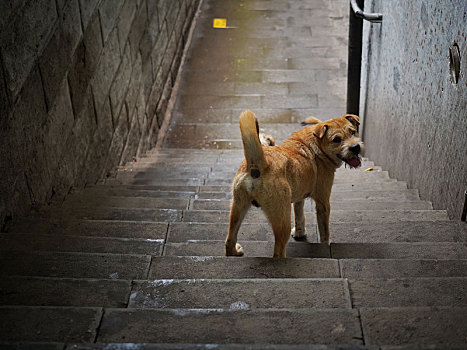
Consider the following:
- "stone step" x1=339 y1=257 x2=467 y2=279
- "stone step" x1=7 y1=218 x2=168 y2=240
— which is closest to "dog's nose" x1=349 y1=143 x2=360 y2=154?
"stone step" x1=339 y1=257 x2=467 y2=279

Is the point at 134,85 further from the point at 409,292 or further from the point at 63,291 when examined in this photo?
the point at 409,292

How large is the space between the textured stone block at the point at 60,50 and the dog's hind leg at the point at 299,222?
6.80 ft

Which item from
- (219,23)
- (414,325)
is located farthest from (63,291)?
(219,23)

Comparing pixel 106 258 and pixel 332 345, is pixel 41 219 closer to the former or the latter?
pixel 106 258

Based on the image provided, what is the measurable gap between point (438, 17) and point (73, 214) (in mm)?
3422

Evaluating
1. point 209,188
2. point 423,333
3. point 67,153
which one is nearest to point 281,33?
point 209,188

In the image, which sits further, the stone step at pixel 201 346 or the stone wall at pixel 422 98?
the stone wall at pixel 422 98

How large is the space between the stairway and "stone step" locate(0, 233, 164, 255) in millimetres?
12

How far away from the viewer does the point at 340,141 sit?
397 cm

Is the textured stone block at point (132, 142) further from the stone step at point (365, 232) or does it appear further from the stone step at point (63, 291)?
the stone step at point (63, 291)

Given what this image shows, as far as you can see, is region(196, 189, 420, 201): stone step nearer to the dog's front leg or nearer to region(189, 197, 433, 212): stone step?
region(189, 197, 433, 212): stone step

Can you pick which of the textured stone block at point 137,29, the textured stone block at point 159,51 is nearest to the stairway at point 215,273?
the textured stone block at point 137,29

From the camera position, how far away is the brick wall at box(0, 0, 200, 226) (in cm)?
356

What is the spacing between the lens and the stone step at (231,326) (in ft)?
7.39
